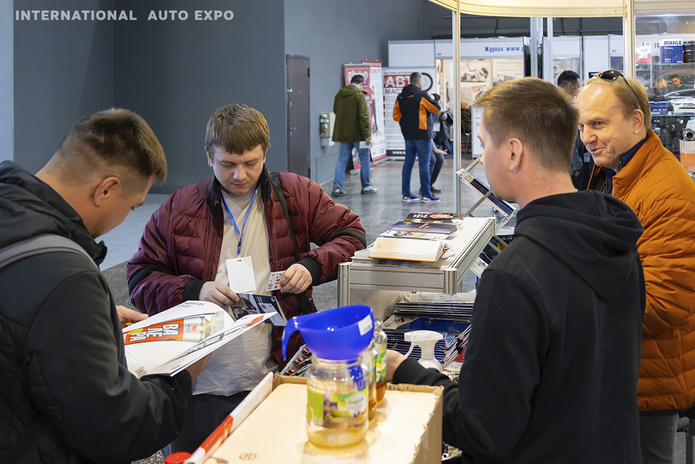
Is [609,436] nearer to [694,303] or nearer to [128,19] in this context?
[694,303]

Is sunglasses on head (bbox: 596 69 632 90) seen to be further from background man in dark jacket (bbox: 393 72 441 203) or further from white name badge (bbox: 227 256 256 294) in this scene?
background man in dark jacket (bbox: 393 72 441 203)

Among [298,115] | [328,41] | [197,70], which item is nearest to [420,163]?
[298,115]

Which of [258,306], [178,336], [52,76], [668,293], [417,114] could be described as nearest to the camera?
[178,336]

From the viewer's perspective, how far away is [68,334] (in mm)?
1233

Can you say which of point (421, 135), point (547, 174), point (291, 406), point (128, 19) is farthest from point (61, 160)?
point (128, 19)

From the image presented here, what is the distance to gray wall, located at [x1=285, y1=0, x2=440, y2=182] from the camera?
11984 mm

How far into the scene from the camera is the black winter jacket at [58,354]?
1.23m

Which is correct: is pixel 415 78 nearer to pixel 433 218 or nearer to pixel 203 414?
pixel 433 218

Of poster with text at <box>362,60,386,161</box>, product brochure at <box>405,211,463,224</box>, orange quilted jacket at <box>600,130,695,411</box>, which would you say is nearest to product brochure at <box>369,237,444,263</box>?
product brochure at <box>405,211,463,224</box>

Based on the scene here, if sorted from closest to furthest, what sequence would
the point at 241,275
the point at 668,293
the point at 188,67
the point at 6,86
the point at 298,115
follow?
the point at 668,293 → the point at 241,275 → the point at 6,86 → the point at 188,67 → the point at 298,115

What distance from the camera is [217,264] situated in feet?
7.74

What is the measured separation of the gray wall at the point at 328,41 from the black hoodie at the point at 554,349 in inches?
410

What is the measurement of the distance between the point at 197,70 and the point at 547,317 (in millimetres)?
10860

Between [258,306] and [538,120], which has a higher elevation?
[538,120]
